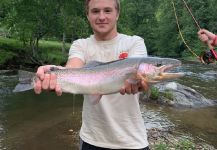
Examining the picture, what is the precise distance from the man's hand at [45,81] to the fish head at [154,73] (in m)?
0.85

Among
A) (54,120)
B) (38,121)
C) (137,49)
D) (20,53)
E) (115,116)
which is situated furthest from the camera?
(20,53)

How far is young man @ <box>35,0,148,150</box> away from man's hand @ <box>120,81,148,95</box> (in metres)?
0.01

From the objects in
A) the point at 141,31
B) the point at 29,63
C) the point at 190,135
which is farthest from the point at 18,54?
the point at 141,31

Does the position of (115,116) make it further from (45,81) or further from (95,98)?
(45,81)

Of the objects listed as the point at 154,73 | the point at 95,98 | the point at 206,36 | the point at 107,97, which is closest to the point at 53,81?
the point at 95,98

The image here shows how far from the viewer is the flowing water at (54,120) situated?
9.57m

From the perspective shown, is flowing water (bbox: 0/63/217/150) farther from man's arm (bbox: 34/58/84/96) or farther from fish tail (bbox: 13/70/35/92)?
man's arm (bbox: 34/58/84/96)

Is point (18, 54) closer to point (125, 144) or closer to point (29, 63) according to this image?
point (29, 63)

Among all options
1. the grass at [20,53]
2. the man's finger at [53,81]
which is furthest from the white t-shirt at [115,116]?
the grass at [20,53]

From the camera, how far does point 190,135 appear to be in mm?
10711

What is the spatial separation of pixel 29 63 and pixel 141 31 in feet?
161

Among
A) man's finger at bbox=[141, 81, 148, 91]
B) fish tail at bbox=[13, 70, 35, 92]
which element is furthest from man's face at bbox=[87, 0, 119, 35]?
fish tail at bbox=[13, 70, 35, 92]

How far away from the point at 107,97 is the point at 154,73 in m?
0.56

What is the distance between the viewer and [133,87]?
10.7ft
